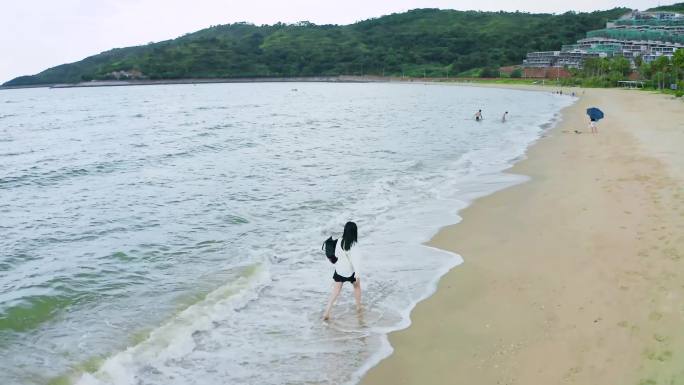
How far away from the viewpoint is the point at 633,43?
174875 millimetres

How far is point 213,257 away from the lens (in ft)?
41.5

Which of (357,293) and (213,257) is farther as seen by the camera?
(213,257)

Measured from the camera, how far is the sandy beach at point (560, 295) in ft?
22.1

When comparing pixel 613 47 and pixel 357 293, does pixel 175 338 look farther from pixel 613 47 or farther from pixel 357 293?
pixel 613 47

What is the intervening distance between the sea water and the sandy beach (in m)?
0.69

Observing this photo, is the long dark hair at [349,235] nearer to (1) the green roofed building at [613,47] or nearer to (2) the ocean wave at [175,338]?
(2) the ocean wave at [175,338]

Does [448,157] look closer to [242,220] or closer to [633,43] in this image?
[242,220]

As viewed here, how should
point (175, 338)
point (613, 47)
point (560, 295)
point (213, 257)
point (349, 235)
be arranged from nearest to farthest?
point (175, 338) < point (349, 235) < point (560, 295) < point (213, 257) < point (613, 47)

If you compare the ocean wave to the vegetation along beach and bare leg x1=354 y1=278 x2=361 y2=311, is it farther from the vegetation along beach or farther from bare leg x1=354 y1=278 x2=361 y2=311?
bare leg x1=354 y1=278 x2=361 y2=311

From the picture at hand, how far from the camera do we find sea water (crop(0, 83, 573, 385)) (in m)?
7.96

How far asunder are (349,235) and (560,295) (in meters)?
3.52

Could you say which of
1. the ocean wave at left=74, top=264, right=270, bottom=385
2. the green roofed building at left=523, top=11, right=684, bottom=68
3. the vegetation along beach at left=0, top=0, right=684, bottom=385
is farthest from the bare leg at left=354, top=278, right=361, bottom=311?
the green roofed building at left=523, top=11, right=684, bottom=68

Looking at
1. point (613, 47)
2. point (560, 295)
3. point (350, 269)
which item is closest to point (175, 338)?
point (350, 269)

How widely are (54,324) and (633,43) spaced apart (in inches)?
7807
